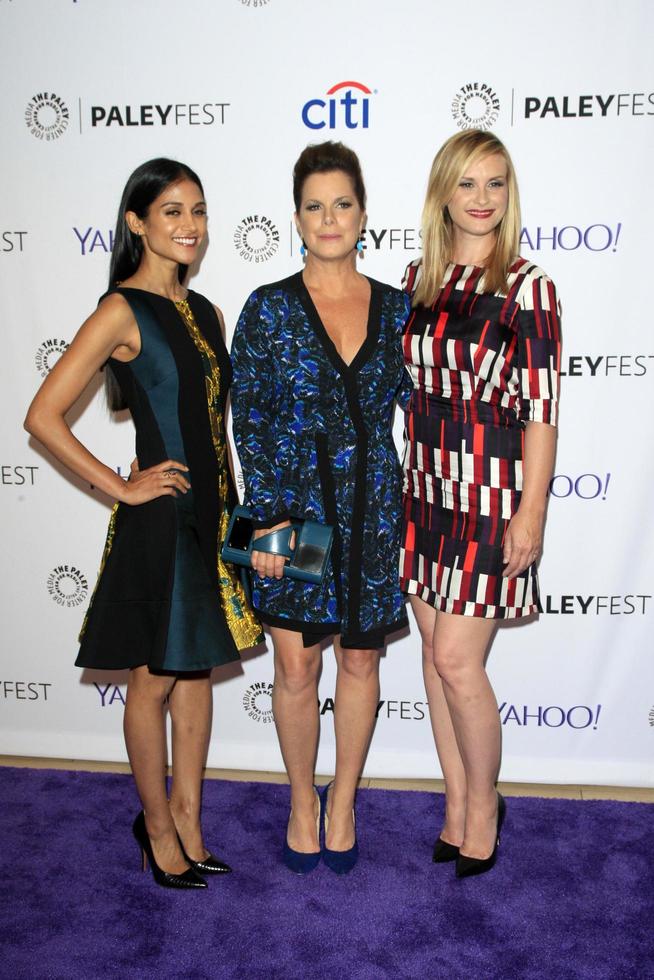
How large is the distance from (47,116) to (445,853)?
252 centimetres

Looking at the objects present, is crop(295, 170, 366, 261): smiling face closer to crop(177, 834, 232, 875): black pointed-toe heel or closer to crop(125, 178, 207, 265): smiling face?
crop(125, 178, 207, 265): smiling face

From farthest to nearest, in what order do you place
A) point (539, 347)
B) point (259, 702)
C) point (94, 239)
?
point (259, 702) < point (94, 239) < point (539, 347)

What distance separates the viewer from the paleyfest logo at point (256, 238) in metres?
2.87

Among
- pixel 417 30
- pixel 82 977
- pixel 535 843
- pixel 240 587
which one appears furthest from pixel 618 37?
pixel 82 977

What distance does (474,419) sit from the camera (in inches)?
87.9

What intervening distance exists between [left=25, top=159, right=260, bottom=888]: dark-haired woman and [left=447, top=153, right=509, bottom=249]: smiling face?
Answer: 64 centimetres

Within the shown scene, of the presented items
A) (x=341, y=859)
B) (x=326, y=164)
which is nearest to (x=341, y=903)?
(x=341, y=859)

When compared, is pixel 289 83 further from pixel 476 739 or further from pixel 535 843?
pixel 535 843

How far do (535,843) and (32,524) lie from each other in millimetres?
1923

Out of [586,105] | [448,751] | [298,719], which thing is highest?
[586,105]

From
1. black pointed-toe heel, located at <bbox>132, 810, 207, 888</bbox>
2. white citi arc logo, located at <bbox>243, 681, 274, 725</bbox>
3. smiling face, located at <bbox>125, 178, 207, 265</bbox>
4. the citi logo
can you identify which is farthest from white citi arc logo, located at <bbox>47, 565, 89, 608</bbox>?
the citi logo

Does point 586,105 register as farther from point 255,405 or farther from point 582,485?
point 255,405

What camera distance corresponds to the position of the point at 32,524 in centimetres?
316

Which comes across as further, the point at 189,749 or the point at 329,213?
the point at 189,749
